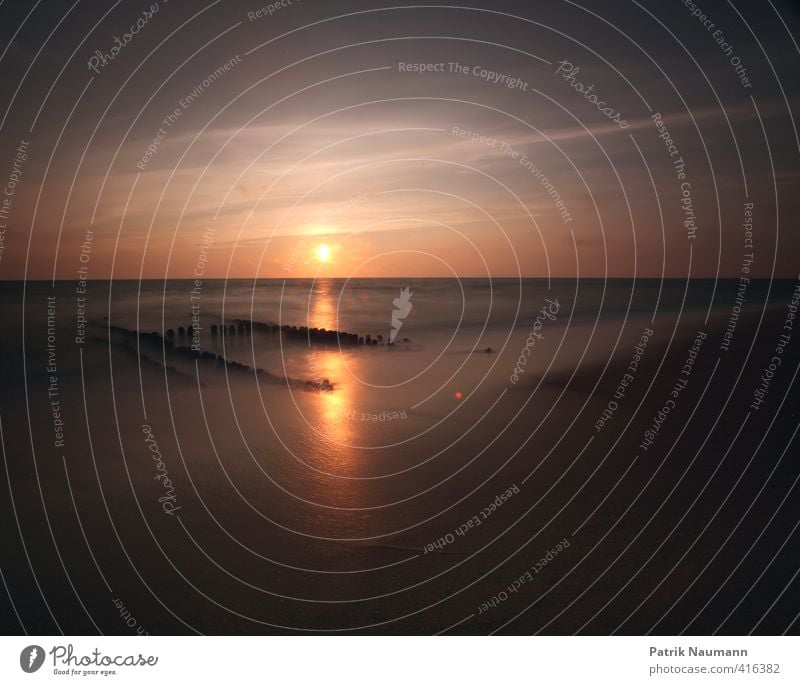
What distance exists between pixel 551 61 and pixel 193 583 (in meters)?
6.81

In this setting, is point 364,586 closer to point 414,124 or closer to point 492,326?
Result: point 414,124

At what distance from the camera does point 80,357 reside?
1448cm

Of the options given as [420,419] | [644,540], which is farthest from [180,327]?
[644,540]

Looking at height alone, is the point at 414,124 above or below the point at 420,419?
above
